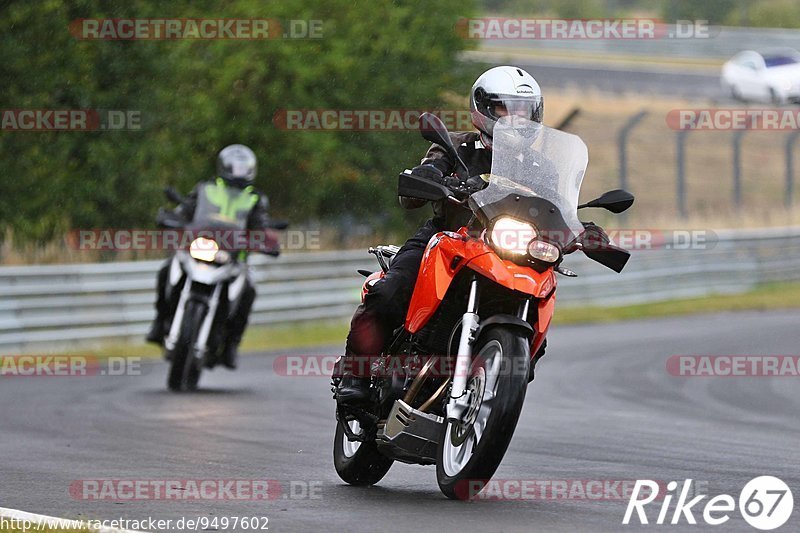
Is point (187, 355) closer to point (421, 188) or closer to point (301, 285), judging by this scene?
point (421, 188)

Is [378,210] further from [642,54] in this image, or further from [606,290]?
[642,54]

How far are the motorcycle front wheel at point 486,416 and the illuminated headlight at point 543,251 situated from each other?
1.07ft

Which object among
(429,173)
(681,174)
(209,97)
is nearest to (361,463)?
(429,173)

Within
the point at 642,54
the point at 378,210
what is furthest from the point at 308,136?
the point at 642,54

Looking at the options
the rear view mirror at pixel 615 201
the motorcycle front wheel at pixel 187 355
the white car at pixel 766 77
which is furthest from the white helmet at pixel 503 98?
the white car at pixel 766 77

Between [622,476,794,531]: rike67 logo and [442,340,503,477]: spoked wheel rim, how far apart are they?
0.70 m

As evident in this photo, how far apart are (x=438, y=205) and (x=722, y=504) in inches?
74.2

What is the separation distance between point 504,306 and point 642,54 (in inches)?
1883

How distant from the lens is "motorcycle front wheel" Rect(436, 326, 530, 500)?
21.8 ft

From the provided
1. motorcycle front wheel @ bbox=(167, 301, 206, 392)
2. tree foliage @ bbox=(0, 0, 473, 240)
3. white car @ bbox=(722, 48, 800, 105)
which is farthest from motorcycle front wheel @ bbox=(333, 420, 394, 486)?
white car @ bbox=(722, 48, 800, 105)

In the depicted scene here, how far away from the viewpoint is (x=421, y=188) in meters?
7.12

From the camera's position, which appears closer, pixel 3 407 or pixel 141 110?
pixel 3 407

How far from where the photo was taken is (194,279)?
552 inches

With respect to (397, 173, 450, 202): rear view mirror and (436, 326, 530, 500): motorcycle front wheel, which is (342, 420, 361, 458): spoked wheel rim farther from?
(397, 173, 450, 202): rear view mirror
